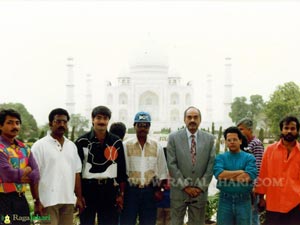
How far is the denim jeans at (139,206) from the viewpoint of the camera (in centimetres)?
317

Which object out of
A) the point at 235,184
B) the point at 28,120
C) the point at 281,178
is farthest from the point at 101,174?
the point at 28,120

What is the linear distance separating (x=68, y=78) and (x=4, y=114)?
85.2 ft

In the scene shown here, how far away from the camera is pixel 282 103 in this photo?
1669 cm

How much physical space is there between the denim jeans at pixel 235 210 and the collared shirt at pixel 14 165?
1233mm

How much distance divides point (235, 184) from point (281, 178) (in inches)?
12.1

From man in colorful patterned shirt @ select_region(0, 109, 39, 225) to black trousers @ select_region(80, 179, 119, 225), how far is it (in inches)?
14.7

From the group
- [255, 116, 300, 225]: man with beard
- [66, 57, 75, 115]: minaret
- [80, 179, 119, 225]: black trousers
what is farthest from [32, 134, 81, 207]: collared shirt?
[66, 57, 75, 115]: minaret

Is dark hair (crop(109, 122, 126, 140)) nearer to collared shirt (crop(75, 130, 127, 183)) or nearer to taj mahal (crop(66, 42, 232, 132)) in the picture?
collared shirt (crop(75, 130, 127, 183))

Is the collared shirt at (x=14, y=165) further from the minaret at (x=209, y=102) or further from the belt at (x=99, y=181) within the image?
the minaret at (x=209, y=102)

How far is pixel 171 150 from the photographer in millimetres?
3238

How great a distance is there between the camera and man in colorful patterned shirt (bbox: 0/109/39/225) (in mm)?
2736

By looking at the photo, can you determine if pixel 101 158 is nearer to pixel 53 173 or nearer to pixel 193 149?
pixel 53 173

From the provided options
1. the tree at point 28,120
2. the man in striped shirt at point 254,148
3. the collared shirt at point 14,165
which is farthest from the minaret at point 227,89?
the collared shirt at point 14,165

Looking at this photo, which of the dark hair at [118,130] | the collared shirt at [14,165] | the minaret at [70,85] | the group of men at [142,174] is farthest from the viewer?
the minaret at [70,85]
